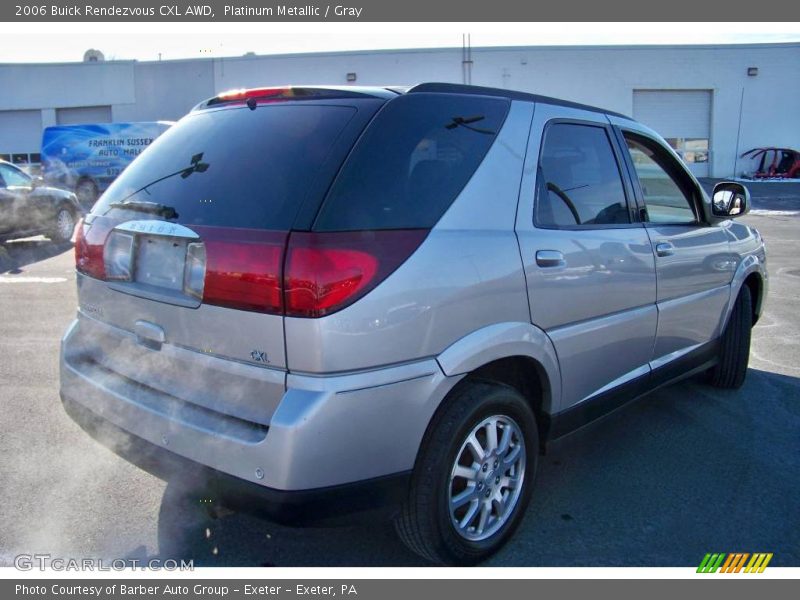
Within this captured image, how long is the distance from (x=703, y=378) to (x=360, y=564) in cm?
336

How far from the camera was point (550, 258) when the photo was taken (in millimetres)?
2928

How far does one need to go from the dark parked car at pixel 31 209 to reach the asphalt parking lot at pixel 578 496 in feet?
23.6

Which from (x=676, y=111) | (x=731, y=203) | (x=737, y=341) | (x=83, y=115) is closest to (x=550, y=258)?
(x=731, y=203)

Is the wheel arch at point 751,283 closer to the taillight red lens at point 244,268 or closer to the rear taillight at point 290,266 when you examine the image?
the rear taillight at point 290,266

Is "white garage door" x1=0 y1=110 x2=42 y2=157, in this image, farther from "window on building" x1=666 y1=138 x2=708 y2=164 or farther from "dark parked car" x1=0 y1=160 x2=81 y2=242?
"window on building" x1=666 y1=138 x2=708 y2=164

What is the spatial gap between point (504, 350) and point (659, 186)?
2082 millimetres

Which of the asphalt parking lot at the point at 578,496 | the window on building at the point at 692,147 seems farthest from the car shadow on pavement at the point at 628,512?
the window on building at the point at 692,147

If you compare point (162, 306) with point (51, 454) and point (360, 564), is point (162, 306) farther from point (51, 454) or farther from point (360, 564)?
point (51, 454)

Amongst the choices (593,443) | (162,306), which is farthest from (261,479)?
(593,443)

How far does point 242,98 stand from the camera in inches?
116

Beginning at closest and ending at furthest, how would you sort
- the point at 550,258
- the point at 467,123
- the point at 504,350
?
the point at 504,350 < the point at 467,123 < the point at 550,258

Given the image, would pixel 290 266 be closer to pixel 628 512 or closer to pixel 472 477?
pixel 472 477

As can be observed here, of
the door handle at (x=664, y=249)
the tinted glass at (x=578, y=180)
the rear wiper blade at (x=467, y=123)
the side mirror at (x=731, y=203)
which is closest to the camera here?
the rear wiper blade at (x=467, y=123)

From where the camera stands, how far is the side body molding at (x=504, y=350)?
252cm
